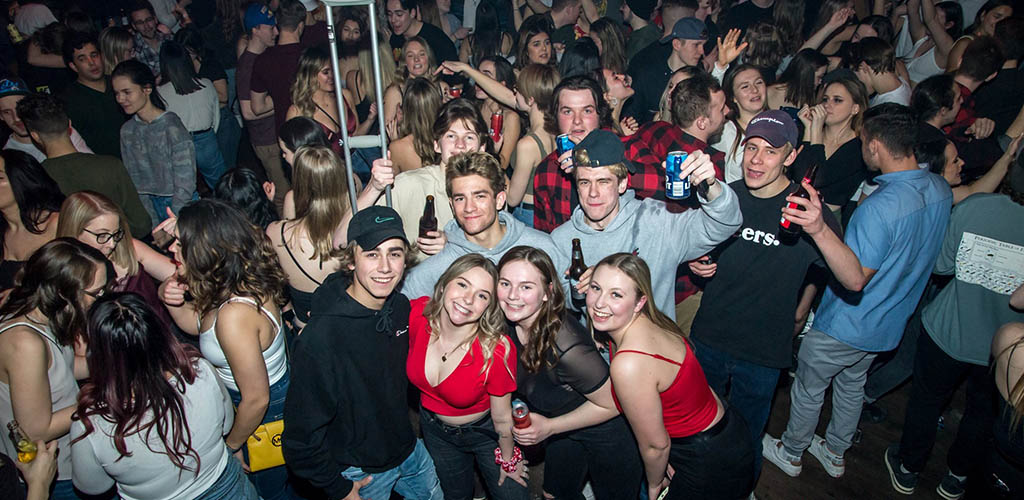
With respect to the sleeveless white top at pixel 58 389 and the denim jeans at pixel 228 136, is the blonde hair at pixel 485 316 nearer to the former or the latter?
the sleeveless white top at pixel 58 389

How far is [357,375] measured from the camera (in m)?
2.61

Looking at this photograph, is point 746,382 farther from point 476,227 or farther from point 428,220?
point 428,220

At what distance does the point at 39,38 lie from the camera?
662 centimetres

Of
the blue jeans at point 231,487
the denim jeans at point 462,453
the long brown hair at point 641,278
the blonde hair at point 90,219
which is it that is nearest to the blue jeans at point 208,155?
the blonde hair at point 90,219

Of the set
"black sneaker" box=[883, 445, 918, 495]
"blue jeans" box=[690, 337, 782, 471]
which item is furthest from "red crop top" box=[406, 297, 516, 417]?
"black sneaker" box=[883, 445, 918, 495]

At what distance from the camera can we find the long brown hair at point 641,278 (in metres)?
2.72

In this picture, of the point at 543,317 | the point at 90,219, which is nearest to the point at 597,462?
the point at 543,317

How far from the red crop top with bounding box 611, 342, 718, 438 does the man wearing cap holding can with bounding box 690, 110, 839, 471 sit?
29.3 inches

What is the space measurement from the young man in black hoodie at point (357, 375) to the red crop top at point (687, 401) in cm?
110

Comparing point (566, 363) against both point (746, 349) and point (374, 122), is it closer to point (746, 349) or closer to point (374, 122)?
point (746, 349)

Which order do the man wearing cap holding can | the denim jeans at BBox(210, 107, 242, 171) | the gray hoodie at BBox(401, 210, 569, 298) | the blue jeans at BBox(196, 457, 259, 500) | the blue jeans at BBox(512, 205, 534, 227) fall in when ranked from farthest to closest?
the denim jeans at BBox(210, 107, 242, 171), the blue jeans at BBox(512, 205, 534, 227), the gray hoodie at BBox(401, 210, 569, 298), the man wearing cap holding can, the blue jeans at BBox(196, 457, 259, 500)

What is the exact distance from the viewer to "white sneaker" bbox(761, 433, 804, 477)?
4004 millimetres

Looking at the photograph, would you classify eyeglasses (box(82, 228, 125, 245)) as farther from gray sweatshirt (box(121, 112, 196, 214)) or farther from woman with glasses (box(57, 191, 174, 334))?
gray sweatshirt (box(121, 112, 196, 214))

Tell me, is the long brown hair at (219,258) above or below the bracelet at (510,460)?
above
